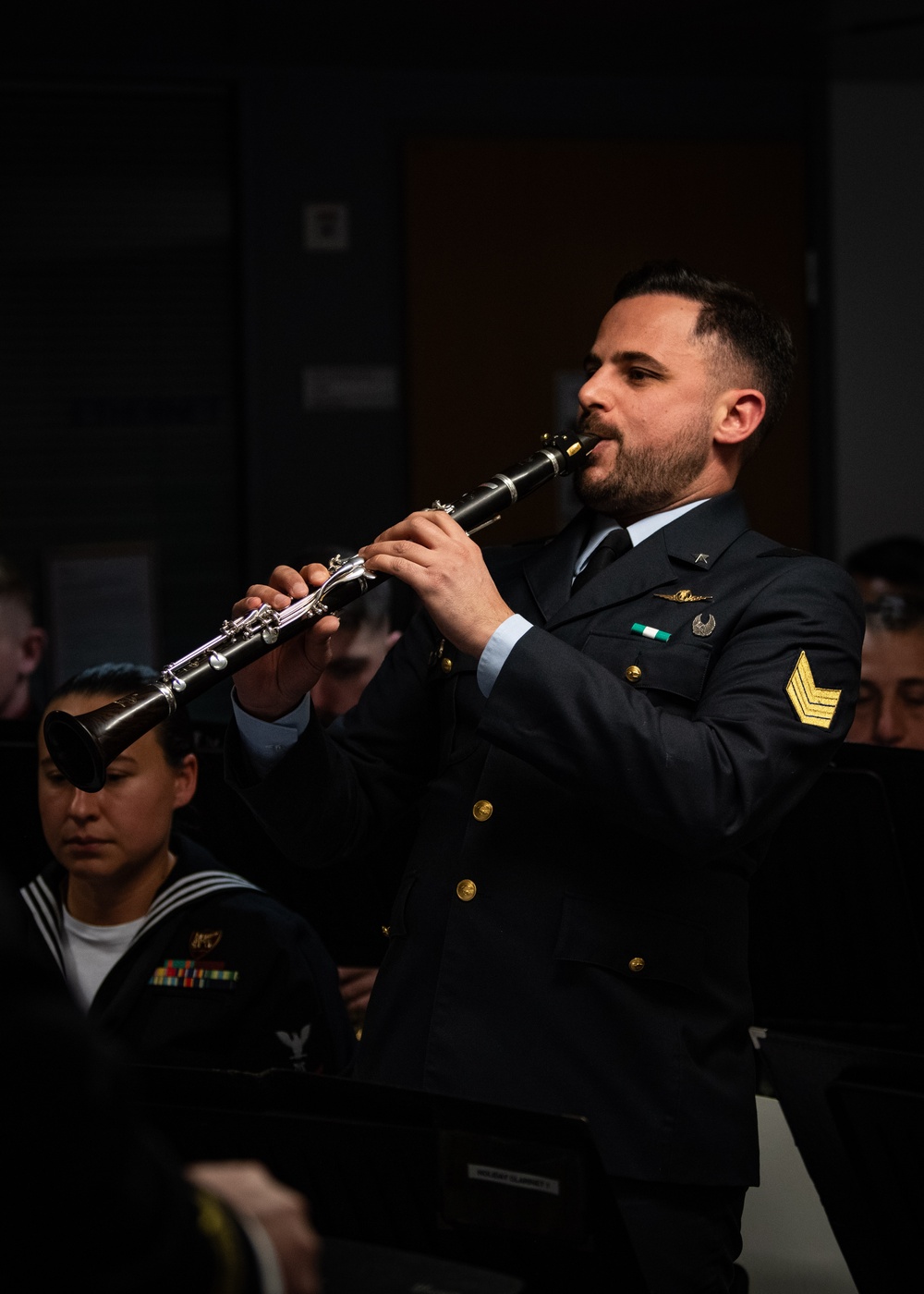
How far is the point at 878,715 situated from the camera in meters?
3.04

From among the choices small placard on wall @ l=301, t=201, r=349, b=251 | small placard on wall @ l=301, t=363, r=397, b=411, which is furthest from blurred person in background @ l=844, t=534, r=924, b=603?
small placard on wall @ l=301, t=201, r=349, b=251

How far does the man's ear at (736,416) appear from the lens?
1.91 metres

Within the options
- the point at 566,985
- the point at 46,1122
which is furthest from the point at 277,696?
the point at 46,1122

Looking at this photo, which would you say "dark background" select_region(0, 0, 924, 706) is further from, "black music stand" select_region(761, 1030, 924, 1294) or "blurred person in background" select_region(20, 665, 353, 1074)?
"black music stand" select_region(761, 1030, 924, 1294)

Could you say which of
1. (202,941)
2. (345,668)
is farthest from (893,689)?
(202,941)

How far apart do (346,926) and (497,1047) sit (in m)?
0.93

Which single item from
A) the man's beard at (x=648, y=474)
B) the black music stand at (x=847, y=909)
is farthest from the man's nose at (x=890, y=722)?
the man's beard at (x=648, y=474)

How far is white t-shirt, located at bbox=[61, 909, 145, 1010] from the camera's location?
2.40 meters

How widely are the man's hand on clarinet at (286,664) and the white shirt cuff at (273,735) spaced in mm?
10

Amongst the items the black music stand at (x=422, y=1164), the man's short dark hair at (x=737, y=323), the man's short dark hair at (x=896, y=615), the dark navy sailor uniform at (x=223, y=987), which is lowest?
the dark navy sailor uniform at (x=223, y=987)

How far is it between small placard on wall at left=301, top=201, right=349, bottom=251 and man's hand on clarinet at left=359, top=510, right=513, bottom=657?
10.6 ft

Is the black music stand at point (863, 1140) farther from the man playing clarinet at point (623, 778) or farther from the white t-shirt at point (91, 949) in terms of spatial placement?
the white t-shirt at point (91, 949)

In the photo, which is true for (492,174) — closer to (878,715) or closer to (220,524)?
(220,524)

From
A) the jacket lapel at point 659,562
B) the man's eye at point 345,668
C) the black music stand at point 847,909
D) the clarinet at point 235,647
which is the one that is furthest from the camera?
the man's eye at point 345,668
